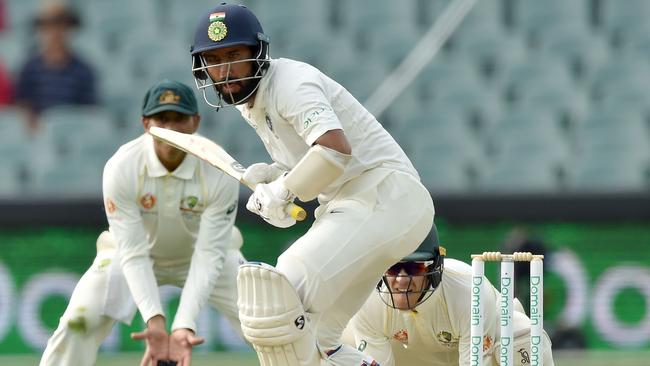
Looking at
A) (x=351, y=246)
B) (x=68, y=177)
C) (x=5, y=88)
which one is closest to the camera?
(x=351, y=246)

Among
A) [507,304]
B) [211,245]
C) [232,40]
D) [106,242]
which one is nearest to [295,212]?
[232,40]

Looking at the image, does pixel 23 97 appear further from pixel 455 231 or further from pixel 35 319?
pixel 455 231

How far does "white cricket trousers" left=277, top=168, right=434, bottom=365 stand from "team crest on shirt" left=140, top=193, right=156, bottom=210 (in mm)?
1335

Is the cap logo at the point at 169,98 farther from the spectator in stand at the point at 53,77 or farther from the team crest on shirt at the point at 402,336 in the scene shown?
the spectator in stand at the point at 53,77

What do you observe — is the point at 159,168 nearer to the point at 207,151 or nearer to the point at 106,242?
the point at 106,242

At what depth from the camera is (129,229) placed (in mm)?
5781

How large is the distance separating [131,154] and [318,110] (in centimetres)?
177

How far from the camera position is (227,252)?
19.9ft

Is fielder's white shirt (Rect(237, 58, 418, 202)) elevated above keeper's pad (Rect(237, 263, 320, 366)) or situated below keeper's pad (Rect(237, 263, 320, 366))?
above

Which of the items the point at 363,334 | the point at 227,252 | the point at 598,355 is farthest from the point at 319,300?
the point at 598,355

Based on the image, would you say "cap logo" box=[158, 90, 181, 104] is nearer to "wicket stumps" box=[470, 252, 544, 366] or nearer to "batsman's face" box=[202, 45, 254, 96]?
"batsman's face" box=[202, 45, 254, 96]

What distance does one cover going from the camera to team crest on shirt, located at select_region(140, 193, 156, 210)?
231 inches

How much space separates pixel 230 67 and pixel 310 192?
495 millimetres

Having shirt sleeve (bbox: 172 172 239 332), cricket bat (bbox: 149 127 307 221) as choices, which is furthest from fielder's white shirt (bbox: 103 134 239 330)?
cricket bat (bbox: 149 127 307 221)
